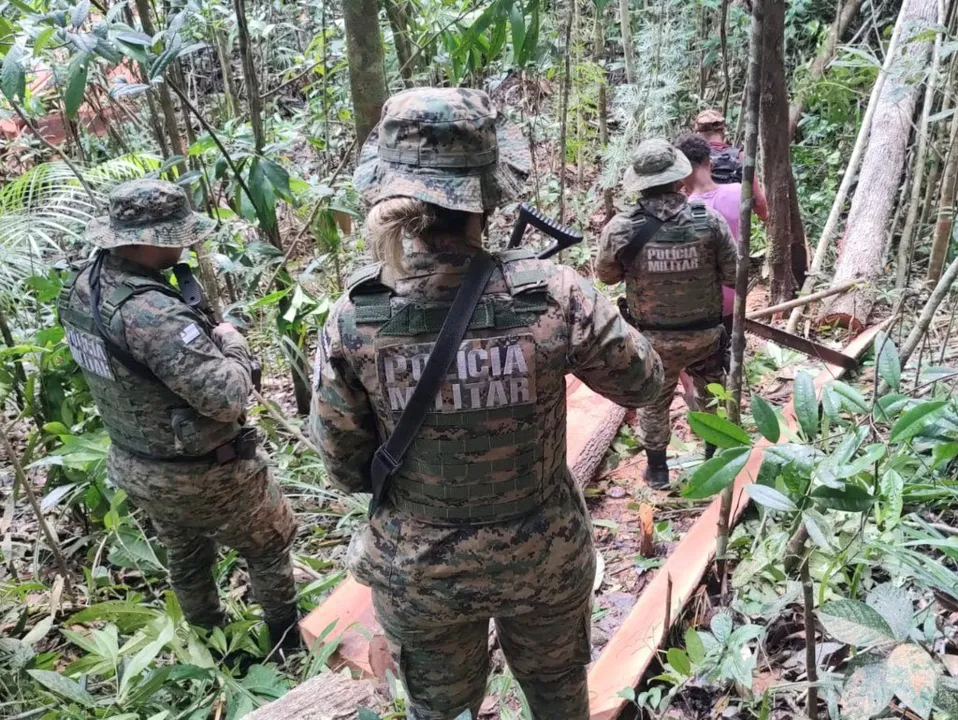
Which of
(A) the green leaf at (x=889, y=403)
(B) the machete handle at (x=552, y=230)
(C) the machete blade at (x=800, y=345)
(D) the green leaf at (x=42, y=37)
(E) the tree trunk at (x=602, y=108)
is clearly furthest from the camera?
(E) the tree trunk at (x=602, y=108)

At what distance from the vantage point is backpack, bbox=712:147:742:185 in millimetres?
5363

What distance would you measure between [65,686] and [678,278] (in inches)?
142

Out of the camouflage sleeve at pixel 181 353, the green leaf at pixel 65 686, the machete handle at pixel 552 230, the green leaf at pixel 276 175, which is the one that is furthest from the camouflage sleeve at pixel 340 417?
the green leaf at pixel 276 175

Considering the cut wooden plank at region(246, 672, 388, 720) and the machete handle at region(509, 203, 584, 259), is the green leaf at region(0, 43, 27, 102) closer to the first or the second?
the machete handle at region(509, 203, 584, 259)

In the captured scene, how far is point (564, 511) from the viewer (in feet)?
7.30

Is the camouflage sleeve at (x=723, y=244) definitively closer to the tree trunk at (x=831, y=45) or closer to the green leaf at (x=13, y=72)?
the green leaf at (x=13, y=72)

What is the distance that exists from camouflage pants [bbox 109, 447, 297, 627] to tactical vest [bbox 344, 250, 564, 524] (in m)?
1.48

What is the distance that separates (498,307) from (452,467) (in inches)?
19.2

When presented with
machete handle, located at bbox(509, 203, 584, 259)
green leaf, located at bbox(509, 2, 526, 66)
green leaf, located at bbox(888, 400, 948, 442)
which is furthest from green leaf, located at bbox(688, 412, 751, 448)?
green leaf, located at bbox(509, 2, 526, 66)

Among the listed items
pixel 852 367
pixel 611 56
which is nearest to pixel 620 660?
pixel 852 367

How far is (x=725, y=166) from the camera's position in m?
5.37

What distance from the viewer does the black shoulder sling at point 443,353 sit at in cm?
190

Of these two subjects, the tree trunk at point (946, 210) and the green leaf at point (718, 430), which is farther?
the tree trunk at point (946, 210)

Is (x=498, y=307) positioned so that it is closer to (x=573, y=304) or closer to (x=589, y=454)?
(x=573, y=304)
